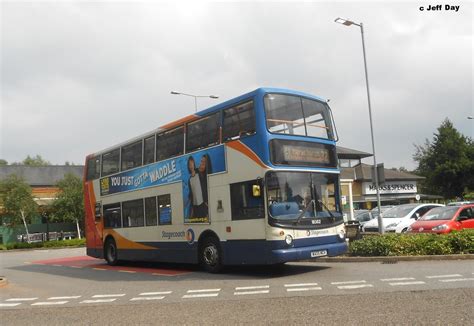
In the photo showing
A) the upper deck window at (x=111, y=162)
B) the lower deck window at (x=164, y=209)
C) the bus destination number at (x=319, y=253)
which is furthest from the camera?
the upper deck window at (x=111, y=162)

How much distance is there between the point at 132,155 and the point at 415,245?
9.30 metres

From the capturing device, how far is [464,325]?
639cm

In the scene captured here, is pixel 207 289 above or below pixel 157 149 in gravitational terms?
below

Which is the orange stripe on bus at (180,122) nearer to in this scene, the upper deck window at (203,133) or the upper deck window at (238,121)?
the upper deck window at (203,133)

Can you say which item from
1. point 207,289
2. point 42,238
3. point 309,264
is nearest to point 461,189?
point 42,238

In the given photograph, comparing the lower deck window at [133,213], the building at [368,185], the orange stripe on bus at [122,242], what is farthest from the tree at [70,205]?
the lower deck window at [133,213]

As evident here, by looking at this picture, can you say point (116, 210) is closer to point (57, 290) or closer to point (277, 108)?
point (57, 290)

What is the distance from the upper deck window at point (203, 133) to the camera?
44.0 ft

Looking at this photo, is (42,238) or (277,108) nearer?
(277,108)

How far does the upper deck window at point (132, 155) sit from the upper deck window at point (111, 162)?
1.61 ft

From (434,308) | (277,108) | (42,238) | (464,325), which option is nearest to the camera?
(464,325)

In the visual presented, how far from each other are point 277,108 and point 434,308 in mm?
6243

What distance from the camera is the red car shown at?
1708 centimetres

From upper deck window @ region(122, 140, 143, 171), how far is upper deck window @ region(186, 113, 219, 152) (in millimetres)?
2911
